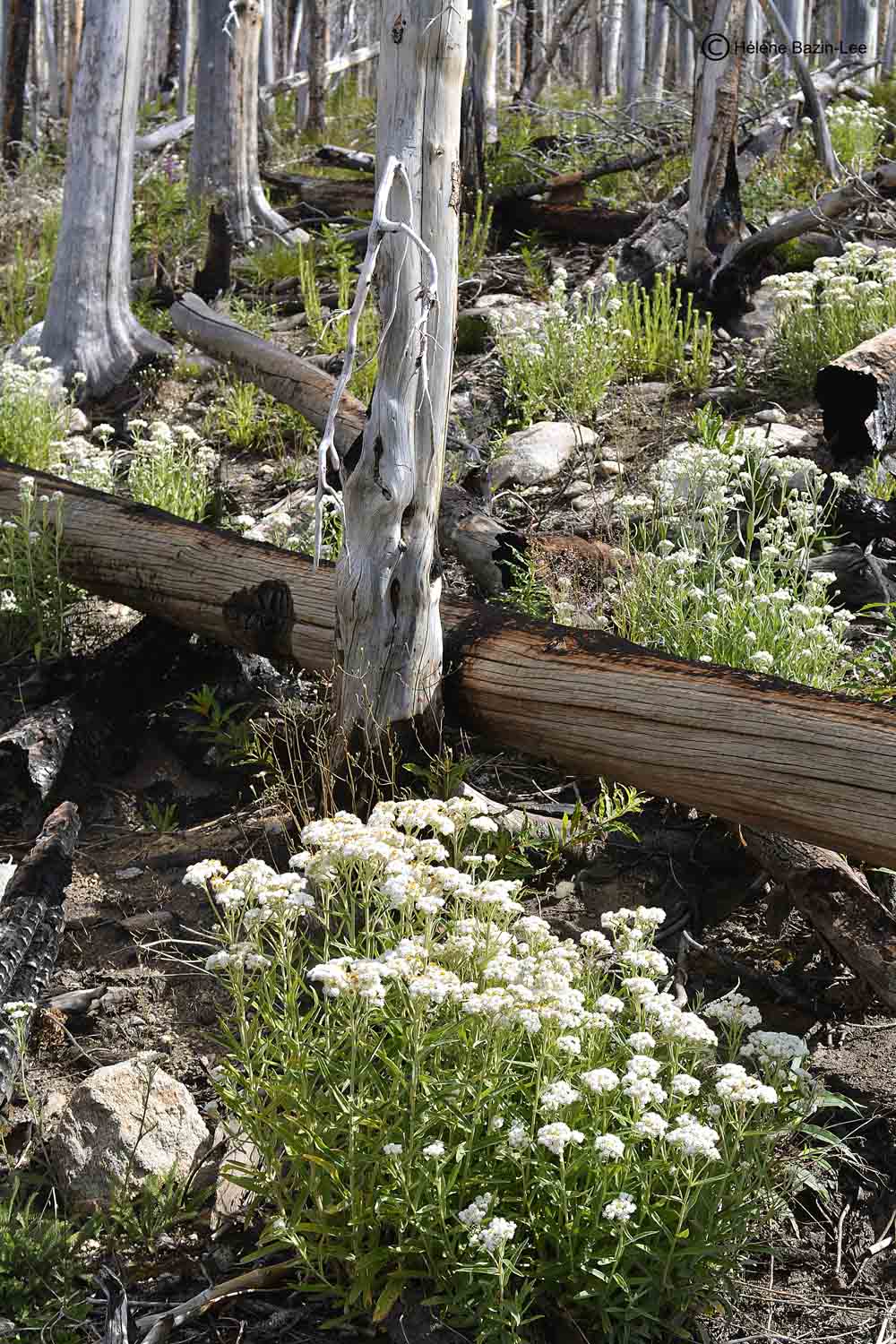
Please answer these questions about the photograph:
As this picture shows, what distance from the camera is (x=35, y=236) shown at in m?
10.6

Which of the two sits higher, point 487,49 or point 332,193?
point 487,49

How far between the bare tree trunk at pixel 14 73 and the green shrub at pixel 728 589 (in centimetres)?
980

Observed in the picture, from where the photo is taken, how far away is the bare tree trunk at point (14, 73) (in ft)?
39.4

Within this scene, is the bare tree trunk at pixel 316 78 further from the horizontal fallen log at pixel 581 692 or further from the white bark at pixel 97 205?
the horizontal fallen log at pixel 581 692

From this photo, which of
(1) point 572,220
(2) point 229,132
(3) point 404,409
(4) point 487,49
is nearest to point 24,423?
(3) point 404,409

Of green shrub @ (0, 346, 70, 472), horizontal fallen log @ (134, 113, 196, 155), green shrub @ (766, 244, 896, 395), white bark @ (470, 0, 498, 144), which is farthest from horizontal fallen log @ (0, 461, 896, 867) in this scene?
horizontal fallen log @ (134, 113, 196, 155)

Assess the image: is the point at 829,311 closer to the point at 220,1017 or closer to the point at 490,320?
Answer: the point at 490,320

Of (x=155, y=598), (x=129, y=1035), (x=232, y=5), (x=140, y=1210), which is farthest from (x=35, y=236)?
(x=140, y=1210)

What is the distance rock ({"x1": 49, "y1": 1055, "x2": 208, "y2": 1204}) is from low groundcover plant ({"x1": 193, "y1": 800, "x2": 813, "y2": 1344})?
480 millimetres

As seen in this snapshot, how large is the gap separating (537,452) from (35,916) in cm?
403

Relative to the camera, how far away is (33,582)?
5.34 metres

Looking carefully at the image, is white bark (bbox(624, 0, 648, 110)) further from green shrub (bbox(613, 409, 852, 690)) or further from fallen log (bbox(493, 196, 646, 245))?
green shrub (bbox(613, 409, 852, 690))

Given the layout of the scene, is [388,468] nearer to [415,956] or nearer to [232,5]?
[415,956]

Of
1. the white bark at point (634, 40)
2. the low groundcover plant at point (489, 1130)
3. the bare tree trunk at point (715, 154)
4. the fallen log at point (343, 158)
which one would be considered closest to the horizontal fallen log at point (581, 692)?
the low groundcover plant at point (489, 1130)
